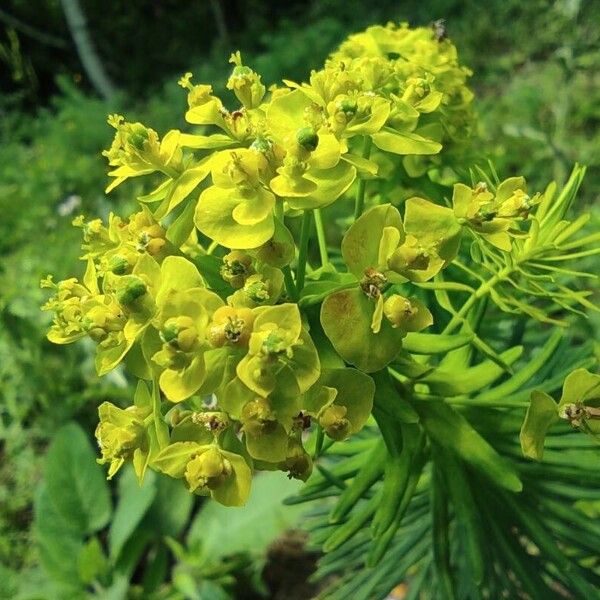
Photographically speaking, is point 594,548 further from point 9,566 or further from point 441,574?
point 9,566

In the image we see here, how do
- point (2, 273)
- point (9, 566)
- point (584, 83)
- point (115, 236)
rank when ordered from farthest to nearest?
point (584, 83) < point (2, 273) < point (9, 566) < point (115, 236)

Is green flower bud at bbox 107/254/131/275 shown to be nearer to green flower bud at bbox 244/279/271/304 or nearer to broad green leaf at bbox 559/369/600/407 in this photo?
green flower bud at bbox 244/279/271/304

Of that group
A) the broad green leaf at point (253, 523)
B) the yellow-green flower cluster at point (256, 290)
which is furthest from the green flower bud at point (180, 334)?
the broad green leaf at point (253, 523)

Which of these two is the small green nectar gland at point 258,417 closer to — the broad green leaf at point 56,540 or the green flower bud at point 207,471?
the green flower bud at point 207,471

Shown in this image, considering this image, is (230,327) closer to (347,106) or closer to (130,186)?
(347,106)

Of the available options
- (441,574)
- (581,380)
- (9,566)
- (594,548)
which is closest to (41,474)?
(9,566)

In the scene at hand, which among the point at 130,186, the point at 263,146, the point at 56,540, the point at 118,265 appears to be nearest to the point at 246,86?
the point at 263,146

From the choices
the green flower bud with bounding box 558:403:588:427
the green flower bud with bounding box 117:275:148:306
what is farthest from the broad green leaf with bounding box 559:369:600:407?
the green flower bud with bounding box 117:275:148:306
